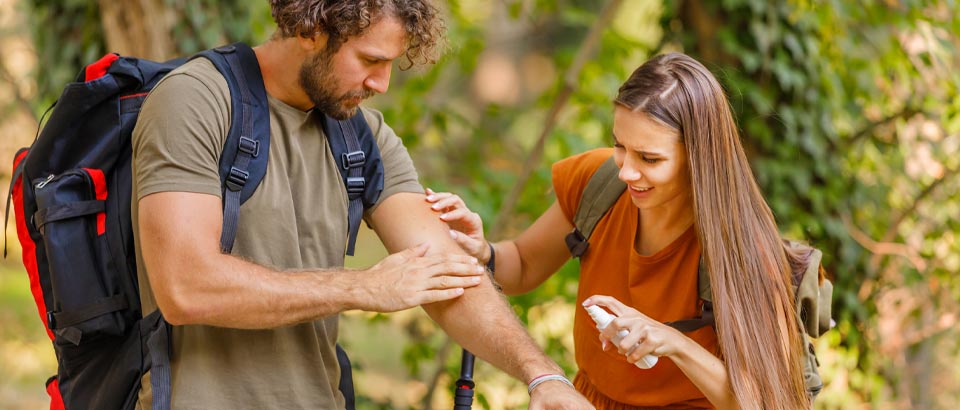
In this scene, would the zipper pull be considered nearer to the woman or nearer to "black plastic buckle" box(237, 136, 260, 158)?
"black plastic buckle" box(237, 136, 260, 158)

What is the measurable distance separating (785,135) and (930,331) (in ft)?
4.44

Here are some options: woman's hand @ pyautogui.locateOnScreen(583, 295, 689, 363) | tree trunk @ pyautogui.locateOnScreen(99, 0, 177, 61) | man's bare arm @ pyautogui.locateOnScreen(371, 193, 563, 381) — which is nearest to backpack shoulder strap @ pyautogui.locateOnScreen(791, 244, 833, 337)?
woman's hand @ pyautogui.locateOnScreen(583, 295, 689, 363)

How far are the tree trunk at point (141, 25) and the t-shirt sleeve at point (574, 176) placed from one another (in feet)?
6.42

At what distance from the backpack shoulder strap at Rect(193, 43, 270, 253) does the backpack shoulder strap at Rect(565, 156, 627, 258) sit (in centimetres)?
92

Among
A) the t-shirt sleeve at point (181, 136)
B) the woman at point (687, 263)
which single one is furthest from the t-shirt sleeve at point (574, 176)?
the t-shirt sleeve at point (181, 136)

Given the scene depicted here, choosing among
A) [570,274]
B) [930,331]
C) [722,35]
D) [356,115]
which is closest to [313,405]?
[356,115]

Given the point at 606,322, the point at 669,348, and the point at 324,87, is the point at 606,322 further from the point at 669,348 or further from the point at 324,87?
the point at 324,87

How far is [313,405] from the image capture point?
238 centimetres

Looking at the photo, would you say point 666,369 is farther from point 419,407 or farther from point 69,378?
point 419,407

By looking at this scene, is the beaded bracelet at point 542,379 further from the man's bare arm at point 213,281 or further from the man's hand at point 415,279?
the man's bare arm at point 213,281

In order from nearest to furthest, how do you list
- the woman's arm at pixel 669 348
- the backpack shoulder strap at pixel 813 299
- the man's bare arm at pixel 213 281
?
the man's bare arm at pixel 213 281 < the woman's arm at pixel 669 348 < the backpack shoulder strap at pixel 813 299

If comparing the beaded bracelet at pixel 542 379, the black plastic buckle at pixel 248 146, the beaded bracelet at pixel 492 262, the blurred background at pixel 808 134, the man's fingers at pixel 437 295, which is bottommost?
the blurred background at pixel 808 134

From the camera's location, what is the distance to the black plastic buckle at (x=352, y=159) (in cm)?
246

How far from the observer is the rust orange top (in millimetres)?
2504
